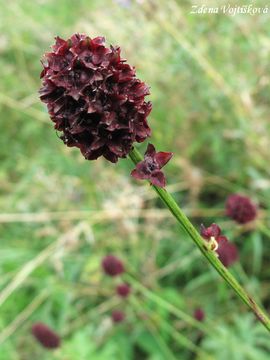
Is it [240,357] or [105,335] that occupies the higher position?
[105,335]

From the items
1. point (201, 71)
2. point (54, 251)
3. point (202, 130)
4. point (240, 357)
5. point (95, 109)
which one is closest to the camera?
point (95, 109)

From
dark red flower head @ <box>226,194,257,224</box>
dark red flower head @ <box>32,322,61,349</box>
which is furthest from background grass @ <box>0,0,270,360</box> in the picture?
dark red flower head @ <box>226,194,257,224</box>

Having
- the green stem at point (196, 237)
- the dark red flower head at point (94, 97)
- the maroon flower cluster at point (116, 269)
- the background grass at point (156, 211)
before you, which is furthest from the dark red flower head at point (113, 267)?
the dark red flower head at point (94, 97)

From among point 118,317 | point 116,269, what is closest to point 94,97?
point 116,269

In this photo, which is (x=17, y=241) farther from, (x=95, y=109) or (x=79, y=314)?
(x=95, y=109)

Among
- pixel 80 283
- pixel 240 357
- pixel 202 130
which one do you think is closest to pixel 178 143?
→ pixel 202 130

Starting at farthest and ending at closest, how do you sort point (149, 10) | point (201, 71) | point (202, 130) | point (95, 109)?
point (202, 130) → point (201, 71) → point (149, 10) → point (95, 109)

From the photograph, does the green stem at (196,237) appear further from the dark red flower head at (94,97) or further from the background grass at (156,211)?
the background grass at (156,211)
